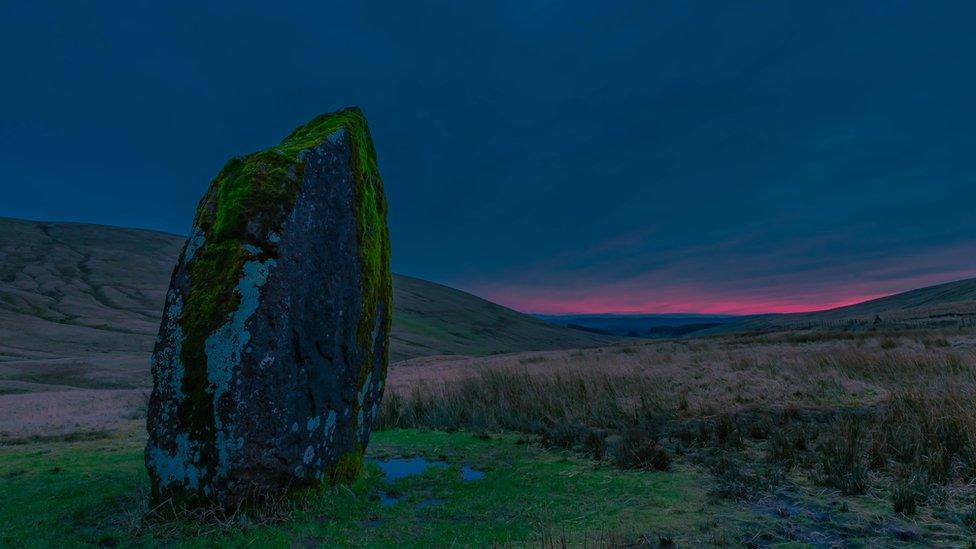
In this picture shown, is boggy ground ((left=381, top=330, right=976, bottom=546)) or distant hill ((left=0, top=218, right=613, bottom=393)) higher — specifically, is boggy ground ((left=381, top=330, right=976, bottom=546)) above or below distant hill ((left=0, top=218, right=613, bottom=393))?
below

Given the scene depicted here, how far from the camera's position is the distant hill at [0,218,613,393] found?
118ft

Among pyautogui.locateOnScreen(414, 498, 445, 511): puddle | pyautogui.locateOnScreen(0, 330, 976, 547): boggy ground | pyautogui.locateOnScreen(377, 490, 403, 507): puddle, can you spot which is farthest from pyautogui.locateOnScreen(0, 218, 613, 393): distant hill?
pyautogui.locateOnScreen(414, 498, 445, 511): puddle

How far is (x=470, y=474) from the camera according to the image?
23.2 feet

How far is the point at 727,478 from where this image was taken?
589 centimetres

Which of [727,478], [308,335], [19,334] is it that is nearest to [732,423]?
[727,478]

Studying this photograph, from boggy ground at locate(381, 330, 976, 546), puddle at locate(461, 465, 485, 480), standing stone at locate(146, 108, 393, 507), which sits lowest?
puddle at locate(461, 465, 485, 480)

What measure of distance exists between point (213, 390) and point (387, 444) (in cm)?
474

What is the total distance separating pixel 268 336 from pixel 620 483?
4.47 m

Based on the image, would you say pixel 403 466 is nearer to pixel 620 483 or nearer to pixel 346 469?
pixel 346 469

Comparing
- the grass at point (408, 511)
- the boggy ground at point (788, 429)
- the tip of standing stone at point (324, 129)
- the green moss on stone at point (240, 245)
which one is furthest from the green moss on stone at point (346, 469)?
the tip of standing stone at point (324, 129)

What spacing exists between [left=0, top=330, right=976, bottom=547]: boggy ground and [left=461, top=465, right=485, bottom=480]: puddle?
0.54ft

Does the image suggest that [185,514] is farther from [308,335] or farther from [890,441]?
[890,441]

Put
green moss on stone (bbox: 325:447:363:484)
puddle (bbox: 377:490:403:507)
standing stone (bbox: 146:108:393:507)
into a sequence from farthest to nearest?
green moss on stone (bbox: 325:447:363:484), puddle (bbox: 377:490:403:507), standing stone (bbox: 146:108:393:507)

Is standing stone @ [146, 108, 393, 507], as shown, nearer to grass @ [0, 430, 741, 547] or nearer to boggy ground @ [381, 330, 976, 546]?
grass @ [0, 430, 741, 547]
